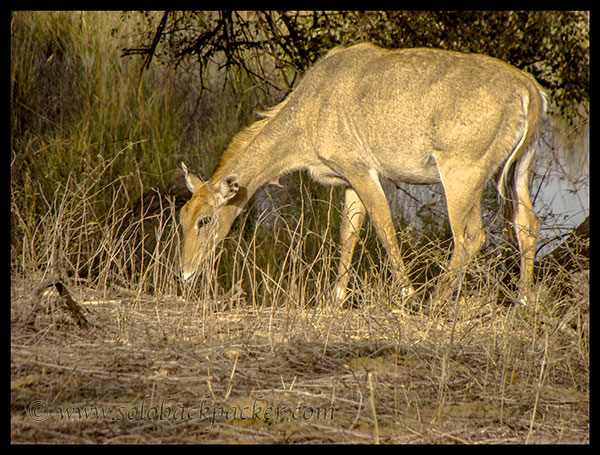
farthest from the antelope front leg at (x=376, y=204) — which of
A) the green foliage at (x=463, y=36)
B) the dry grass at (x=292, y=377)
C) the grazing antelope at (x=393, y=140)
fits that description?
the green foliage at (x=463, y=36)

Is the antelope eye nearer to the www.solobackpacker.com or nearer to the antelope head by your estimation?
the antelope head

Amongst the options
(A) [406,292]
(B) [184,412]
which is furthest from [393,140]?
(B) [184,412]

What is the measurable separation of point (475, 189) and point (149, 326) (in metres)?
3.48

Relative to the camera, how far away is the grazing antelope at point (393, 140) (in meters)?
7.20

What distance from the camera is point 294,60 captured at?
10.2 meters

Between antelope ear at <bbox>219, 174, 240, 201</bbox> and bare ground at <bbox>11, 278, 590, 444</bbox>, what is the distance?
1957mm

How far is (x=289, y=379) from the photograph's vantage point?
15.1 ft

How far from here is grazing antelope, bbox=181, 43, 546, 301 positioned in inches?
284

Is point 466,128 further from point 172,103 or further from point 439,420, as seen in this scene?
point 172,103

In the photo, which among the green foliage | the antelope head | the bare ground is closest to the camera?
the bare ground

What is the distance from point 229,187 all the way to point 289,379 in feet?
10.6

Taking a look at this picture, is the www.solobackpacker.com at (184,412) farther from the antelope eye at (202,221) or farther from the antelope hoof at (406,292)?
the antelope eye at (202,221)

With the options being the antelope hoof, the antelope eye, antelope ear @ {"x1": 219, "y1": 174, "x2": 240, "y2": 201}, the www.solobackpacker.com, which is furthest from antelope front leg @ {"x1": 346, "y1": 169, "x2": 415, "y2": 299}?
the www.solobackpacker.com

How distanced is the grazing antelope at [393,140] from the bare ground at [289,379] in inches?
63.9
